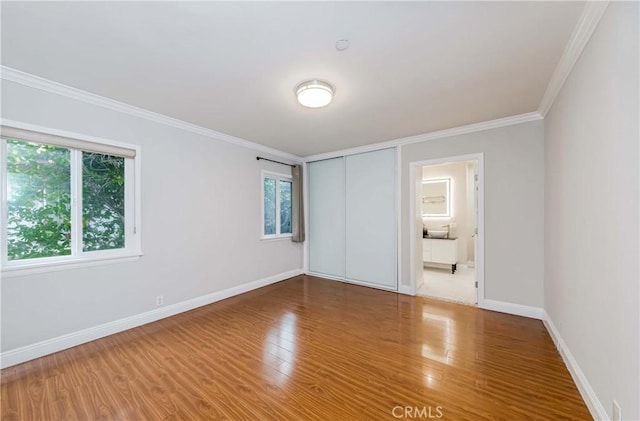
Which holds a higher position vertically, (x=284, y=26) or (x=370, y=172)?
(x=284, y=26)

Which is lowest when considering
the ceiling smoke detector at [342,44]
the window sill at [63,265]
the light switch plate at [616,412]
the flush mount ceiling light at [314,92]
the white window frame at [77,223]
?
the light switch plate at [616,412]

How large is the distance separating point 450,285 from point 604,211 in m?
3.43

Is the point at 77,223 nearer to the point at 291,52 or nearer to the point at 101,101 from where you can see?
the point at 101,101

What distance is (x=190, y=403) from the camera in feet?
5.85

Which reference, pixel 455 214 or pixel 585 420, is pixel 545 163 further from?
pixel 455 214

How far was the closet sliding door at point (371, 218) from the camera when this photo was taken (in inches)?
172

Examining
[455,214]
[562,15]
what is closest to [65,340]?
[562,15]

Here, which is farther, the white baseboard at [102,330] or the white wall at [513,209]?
the white wall at [513,209]

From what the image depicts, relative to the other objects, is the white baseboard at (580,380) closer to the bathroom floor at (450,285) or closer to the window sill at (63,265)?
the bathroom floor at (450,285)

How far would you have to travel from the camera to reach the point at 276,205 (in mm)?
5039

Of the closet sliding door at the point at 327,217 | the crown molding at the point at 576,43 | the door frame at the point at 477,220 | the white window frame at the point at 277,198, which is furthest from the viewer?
the closet sliding door at the point at 327,217

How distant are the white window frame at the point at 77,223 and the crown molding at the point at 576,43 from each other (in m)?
4.15

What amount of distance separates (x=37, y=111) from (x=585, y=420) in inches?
194

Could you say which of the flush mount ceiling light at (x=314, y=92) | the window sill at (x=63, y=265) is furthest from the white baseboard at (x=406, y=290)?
the window sill at (x=63, y=265)
